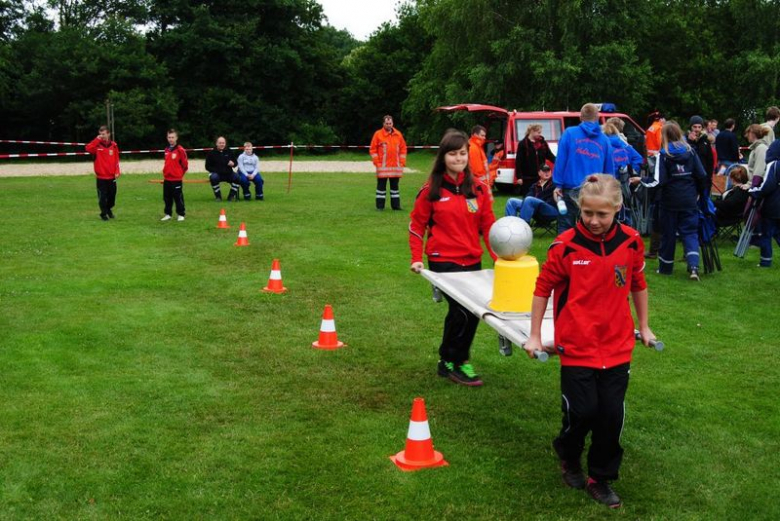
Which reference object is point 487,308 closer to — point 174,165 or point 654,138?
point 174,165

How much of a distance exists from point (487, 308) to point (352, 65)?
54467mm

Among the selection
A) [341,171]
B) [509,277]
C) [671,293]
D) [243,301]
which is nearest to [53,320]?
[243,301]

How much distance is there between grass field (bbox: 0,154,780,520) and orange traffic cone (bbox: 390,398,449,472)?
0.10 metres

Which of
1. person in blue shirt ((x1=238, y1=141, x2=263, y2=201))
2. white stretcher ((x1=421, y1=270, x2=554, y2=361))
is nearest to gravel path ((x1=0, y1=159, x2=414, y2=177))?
person in blue shirt ((x1=238, y1=141, x2=263, y2=201))

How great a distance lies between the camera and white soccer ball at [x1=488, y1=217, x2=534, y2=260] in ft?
20.4

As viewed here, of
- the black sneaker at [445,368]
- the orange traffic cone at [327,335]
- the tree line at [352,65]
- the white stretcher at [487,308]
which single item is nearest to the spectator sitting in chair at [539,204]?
the orange traffic cone at [327,335]

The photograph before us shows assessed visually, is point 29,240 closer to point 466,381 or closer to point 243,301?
point 243,301

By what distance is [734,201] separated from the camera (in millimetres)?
14172

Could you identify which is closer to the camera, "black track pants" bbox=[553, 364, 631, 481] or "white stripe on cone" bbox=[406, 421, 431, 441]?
"black track pants" bbox=[553, 364, 631, 481]

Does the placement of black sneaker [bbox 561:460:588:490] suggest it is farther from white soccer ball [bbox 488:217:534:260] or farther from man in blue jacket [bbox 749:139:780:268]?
man in blue jacket [bbox 749:139:780:268]

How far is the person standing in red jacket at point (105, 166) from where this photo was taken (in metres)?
17.9

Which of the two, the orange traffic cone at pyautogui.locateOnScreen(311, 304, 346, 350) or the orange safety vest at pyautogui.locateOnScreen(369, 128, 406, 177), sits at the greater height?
the orange safety vest at pyautogui.locateOnScreen(369, 128, 406, 177)

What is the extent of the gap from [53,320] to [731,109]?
43432 mm

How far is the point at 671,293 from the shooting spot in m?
10.9
